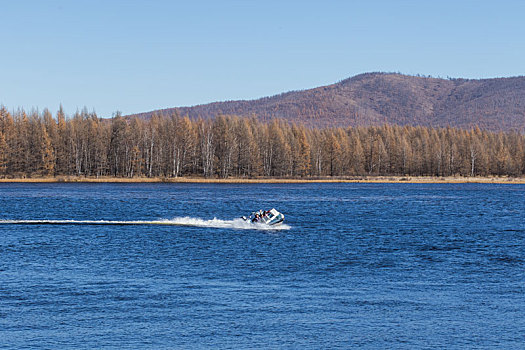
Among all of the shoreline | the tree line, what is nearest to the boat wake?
the shoreline

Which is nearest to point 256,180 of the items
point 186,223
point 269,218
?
point 186,223

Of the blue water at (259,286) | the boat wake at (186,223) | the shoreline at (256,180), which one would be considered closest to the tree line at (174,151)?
the shoreline at (256,180)

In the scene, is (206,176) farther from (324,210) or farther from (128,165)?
(324,210)

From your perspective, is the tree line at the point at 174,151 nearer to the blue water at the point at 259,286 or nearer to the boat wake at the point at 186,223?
the boat wake at the point at 186,223

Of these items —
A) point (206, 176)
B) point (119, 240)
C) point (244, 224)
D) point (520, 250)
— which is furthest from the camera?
point (206, 176)

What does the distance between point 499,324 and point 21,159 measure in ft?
457

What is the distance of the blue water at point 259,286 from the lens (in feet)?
63.3

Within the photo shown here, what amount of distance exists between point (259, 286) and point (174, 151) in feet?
409

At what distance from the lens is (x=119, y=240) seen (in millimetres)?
42750

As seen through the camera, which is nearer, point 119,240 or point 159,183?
point 119,240

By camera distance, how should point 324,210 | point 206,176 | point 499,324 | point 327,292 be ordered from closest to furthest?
point 499,324
point 327,292
point 324,210
point 206,176

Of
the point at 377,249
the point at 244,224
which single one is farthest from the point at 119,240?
the point at 377,249

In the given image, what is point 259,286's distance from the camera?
26.5 meters

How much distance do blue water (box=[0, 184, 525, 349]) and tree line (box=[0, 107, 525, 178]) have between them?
325 ft
